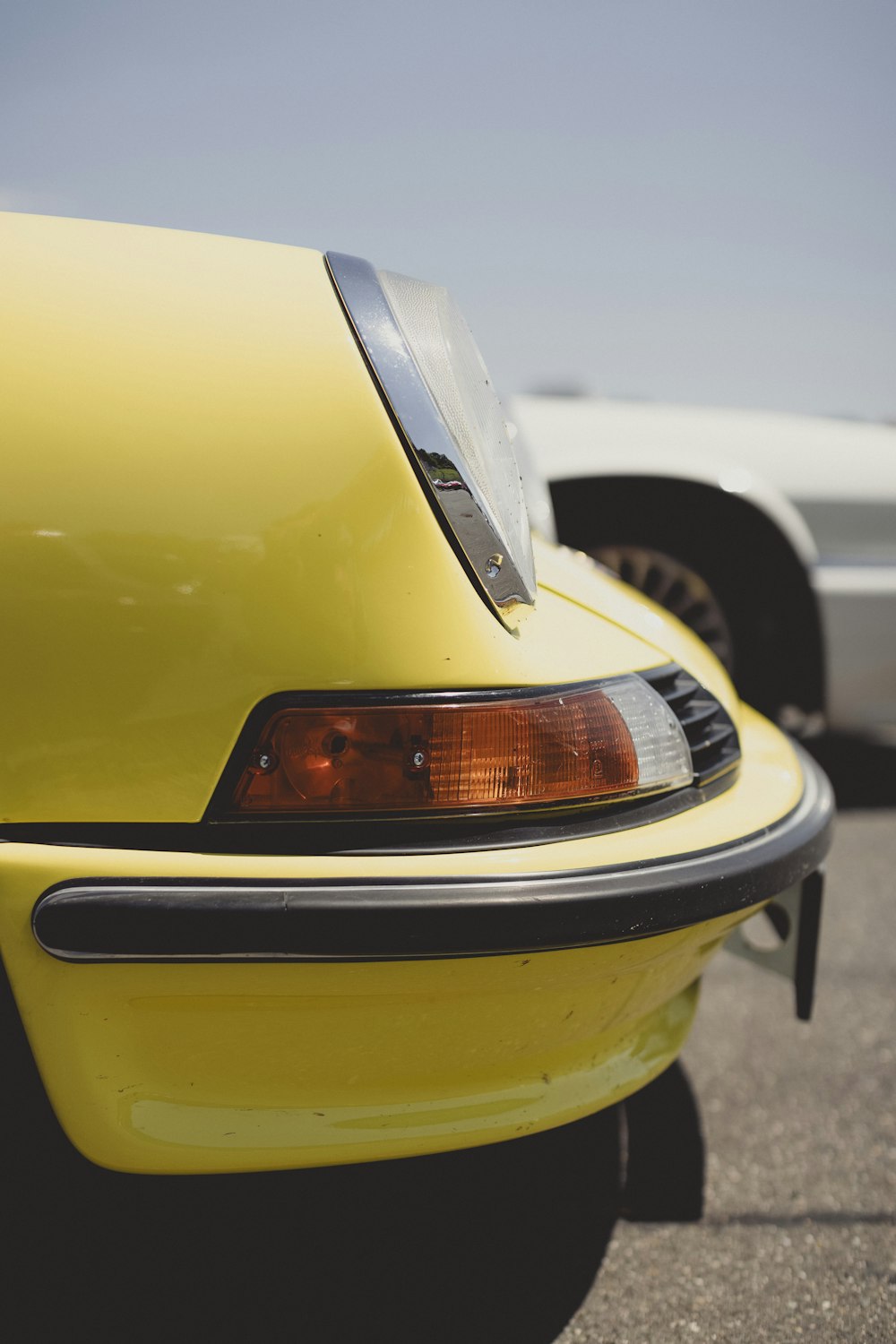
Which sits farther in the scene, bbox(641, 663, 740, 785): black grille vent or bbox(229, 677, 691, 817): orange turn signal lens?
bbox(641, 663, 740, 785): black grille vent

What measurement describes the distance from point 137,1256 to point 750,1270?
0.86 metres

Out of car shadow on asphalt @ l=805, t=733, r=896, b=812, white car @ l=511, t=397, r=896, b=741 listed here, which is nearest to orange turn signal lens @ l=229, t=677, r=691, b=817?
white car @ l=511, t=397, r=896, b=741

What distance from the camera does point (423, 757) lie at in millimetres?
964

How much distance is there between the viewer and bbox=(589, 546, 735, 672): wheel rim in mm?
2990

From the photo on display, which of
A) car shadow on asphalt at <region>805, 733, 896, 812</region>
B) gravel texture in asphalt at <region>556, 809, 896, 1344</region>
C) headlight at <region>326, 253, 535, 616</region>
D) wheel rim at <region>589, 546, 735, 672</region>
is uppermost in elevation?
headlight at <region>326, 253, 535, 616</region>

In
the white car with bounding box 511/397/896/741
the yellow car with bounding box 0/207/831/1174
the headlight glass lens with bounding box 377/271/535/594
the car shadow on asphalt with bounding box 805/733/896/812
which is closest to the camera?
the yellow car with bounding box 0/207/831/1174

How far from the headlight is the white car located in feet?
5.80

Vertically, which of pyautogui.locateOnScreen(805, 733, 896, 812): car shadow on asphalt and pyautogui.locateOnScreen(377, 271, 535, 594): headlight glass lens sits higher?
pyautogui.locateOnScreen(377, 271, 535, 594): headlight glass lens

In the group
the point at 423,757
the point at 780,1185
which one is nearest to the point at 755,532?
the point at 780,1185

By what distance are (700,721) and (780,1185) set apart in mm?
818

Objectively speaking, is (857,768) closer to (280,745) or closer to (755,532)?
(755,532)

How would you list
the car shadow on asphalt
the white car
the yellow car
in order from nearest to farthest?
the yellow car
the white car
the car shadow on asphalt

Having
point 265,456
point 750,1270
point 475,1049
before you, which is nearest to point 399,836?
point 475,1049

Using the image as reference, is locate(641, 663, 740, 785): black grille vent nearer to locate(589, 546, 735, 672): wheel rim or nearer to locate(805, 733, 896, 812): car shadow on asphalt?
locate(589, 546, 735, 672): wheel rim
